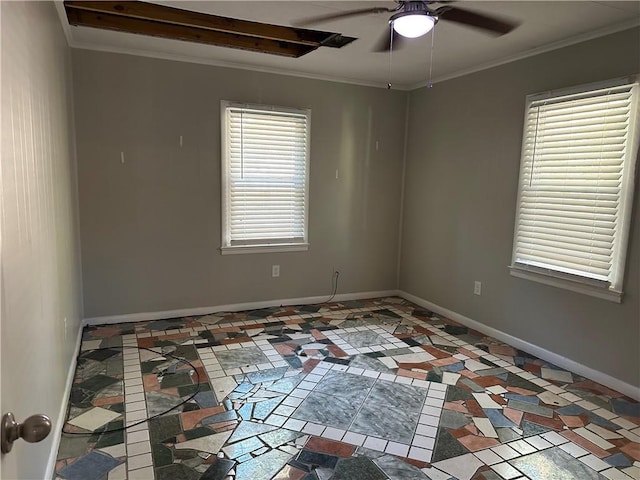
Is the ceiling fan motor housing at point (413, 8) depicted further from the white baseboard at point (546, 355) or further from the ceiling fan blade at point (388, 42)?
the white baseboard at point (546, 355)

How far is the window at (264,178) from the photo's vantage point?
167 inches

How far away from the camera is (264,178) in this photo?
4.41 m

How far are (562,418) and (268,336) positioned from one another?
2.24 meters

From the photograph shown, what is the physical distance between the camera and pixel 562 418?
2588 millimetres

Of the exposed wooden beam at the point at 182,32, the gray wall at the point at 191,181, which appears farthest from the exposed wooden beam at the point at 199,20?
the gray wall at the point at 191,181

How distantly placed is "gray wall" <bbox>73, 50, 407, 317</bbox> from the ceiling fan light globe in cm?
209

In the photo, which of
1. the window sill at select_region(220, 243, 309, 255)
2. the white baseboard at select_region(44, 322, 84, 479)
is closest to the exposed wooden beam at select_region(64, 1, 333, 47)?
the window sill at select_region(220, 243, 309, 255)

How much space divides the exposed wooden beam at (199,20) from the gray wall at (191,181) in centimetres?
87

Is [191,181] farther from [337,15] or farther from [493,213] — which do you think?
[493,213]

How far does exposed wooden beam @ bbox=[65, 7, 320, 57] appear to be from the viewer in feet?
10.3

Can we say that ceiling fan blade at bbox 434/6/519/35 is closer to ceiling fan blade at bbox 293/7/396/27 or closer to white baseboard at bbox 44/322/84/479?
ceiling fan blade at bbox 293/7/396/27

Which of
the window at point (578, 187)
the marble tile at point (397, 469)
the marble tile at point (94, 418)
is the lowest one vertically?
the marble tile at point (397, 469)

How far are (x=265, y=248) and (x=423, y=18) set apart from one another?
276 centimetres

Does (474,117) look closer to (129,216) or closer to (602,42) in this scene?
(602,42)
